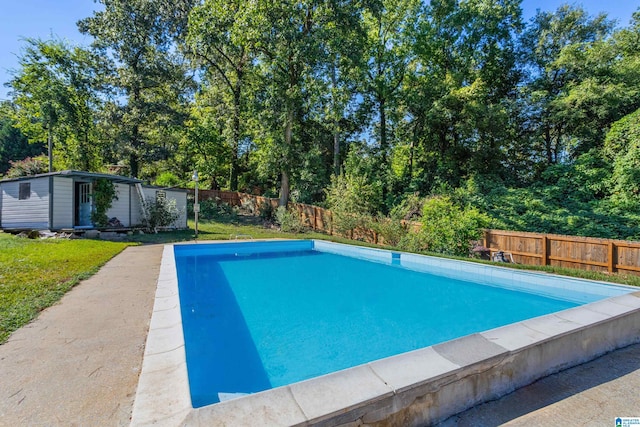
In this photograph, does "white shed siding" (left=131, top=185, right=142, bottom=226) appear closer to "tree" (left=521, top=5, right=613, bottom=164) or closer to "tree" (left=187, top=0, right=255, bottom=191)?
"tree" (left=187, top=0, right=255, bottom=191)

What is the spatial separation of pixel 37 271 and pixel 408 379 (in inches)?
259

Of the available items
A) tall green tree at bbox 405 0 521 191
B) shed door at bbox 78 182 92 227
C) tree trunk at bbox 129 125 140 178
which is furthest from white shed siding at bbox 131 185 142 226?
tall green tree at bbox 405 0 521 191

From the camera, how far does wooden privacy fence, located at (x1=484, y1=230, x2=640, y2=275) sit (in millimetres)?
7277

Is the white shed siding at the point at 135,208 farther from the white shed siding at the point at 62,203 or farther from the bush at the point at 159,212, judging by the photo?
the white shed siding at the point at 62,203

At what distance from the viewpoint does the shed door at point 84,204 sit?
1206 centimetres

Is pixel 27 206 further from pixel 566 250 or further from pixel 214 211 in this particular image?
pixel 566 250

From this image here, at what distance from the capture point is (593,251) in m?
7.76

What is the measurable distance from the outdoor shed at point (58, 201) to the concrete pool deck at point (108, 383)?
9786mm

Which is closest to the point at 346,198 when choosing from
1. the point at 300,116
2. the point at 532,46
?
the point at 300,116

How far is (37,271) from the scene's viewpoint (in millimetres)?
5391

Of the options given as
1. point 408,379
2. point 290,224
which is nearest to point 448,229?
point 290,224

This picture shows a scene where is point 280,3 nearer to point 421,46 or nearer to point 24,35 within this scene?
point 421,46

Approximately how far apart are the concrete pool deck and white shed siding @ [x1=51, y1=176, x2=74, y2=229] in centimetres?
971

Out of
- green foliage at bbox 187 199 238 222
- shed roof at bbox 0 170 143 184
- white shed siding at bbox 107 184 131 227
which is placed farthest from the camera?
green foliage at bbox 187 199 238 222
